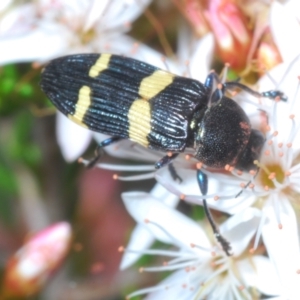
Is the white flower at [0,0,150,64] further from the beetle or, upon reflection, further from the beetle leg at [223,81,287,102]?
the beetle leg at [223,81,287,102]

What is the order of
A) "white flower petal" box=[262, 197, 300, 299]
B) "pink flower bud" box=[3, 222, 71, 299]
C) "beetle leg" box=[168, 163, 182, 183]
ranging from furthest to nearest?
"pink flower bud" box=[3, 222, 71, 299] → "beetle leg" box=[168, 163, 182, 183] → "white flower petal" box=[262, 197, 300, 299]

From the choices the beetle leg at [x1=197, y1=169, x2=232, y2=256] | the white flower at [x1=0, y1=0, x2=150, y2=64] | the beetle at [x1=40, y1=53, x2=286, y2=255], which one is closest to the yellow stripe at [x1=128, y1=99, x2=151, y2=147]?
the beetle at [x1=40, y1=53, x2=286, y2=255]

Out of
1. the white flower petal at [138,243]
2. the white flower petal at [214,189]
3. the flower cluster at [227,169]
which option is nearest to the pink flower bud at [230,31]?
the flower cluster at [227,169]

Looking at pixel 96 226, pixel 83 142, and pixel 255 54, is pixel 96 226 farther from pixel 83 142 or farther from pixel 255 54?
pixel 255 54

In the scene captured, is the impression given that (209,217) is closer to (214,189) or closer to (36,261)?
(214,189)

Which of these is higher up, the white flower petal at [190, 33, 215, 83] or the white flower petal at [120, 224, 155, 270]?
the white flower petal at [190, 33, 215, 83]

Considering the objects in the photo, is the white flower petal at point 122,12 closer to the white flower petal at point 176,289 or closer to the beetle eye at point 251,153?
the beetle eye at point 251,153

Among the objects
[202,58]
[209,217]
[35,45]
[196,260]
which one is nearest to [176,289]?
[196,260]
